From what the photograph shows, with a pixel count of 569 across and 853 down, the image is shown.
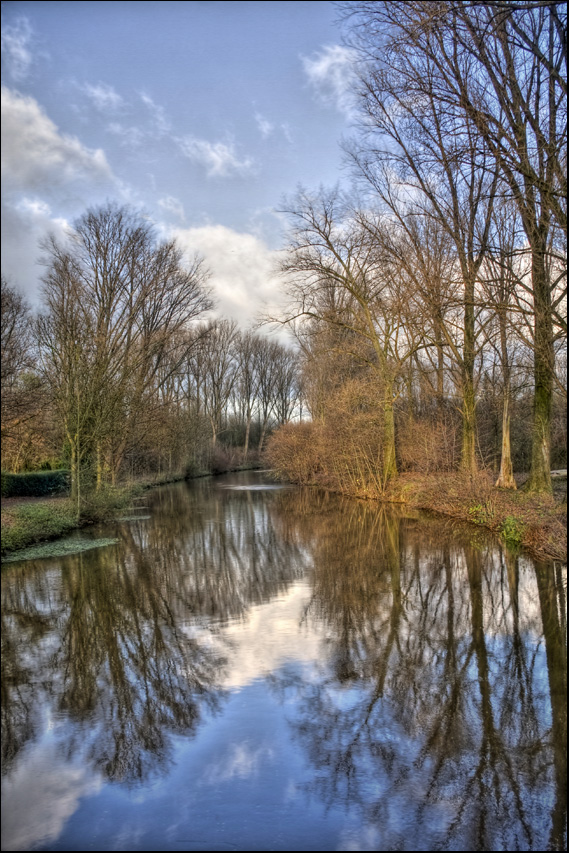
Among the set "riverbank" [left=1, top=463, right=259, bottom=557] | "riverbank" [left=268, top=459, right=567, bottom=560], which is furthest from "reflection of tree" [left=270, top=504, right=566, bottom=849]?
"riverbank" [left=1, top=463, right=259, bottom=557]

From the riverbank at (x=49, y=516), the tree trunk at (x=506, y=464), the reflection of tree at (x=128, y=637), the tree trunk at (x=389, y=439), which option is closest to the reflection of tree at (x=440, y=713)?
the reflection of tree at (x=128, y=637)

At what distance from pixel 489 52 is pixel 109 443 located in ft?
55.3

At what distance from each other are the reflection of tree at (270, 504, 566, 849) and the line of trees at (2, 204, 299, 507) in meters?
9.93

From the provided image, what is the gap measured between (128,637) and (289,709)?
283 cm

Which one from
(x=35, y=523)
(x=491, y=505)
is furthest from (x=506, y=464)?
(x=35, y=523)

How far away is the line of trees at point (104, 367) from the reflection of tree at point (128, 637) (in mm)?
4862

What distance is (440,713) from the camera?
527 centimetres

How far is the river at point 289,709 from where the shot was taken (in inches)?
153

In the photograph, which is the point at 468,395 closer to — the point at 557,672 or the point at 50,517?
the point at 50,517

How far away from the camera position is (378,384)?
2380cm

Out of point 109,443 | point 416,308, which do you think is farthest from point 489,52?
point 109,443

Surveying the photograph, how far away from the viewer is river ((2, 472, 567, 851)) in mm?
3895

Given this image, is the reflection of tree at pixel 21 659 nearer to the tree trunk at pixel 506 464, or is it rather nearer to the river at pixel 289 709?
the river at pixel 289 709

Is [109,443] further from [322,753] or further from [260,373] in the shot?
[260,373]
